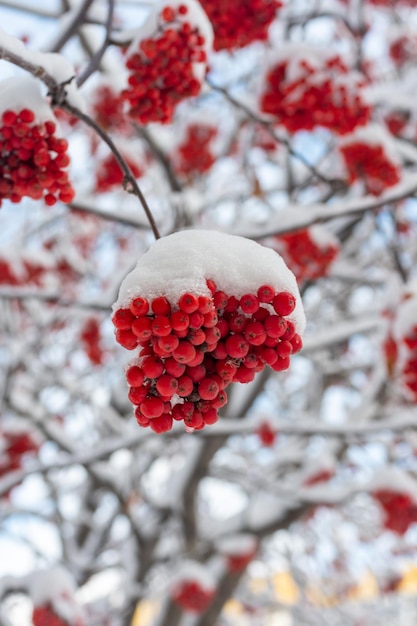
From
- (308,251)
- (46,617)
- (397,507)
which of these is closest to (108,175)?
(308,251)

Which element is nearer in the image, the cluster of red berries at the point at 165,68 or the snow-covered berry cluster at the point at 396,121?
the cluster of red berries at the point at 165,68

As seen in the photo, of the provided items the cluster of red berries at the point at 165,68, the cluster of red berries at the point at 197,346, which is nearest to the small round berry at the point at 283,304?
the cluster of red berries at the point at 197,346

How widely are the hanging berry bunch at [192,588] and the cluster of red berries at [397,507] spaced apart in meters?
1.79

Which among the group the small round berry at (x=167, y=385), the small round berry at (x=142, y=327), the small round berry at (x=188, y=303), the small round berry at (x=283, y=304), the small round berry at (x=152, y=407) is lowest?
the small round berry at (x=152, y=407)

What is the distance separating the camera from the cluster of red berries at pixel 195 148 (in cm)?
466

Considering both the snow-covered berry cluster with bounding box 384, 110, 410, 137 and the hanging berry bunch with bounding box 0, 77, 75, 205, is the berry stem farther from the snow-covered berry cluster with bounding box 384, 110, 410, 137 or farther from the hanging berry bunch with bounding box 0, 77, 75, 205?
the snow-covered berry cluster with bounding box 384, 110, 410, 137

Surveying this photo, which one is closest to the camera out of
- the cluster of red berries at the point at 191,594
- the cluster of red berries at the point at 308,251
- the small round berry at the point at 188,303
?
the small round berry at the point at 188,303

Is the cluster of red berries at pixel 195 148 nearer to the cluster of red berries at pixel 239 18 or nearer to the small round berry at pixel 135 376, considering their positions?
the cluster of red berries at pixel 239 18

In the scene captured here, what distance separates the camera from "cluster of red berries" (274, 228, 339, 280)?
368 centimetres

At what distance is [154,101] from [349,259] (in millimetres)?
4905

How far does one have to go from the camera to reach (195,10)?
205 cm

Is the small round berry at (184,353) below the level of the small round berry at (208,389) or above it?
above

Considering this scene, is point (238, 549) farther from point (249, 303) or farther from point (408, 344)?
point (249, 303)

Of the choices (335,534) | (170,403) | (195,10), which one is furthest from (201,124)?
(335,534)
